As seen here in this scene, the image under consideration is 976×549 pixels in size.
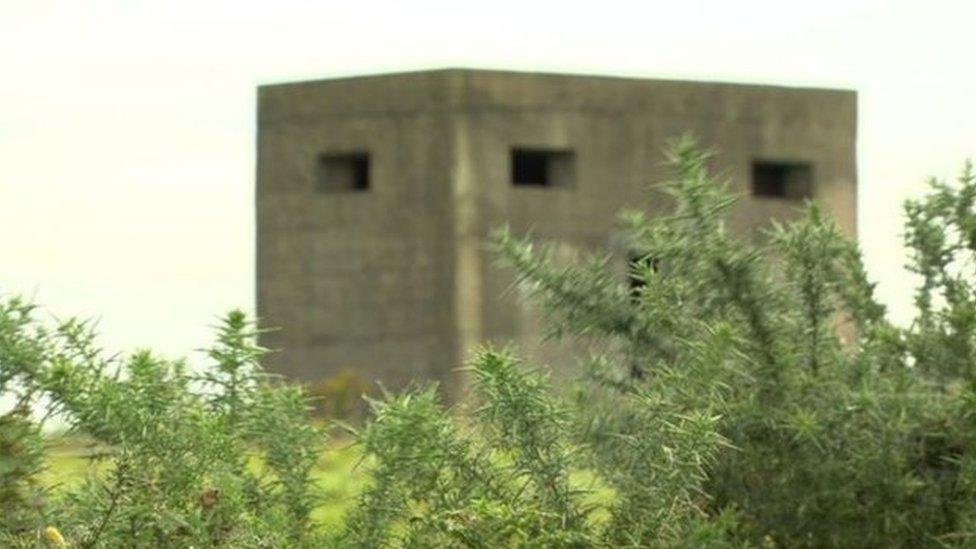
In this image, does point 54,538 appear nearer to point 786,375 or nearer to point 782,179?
point 786,375

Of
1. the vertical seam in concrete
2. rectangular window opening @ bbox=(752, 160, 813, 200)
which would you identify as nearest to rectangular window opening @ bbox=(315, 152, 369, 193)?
the vertical seam in concrete

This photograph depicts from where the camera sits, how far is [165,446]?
4.39 m

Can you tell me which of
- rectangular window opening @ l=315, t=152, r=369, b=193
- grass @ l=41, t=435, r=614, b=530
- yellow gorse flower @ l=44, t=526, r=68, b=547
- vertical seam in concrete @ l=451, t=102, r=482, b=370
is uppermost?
rectangular window opening @ l=315, t=152, r=369, b=193

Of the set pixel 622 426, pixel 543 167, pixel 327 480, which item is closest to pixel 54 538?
pixel 327 480

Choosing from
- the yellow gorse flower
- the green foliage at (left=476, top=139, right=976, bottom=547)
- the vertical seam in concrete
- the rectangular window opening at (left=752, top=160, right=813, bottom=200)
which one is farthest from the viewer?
the rectangular window opening at (left=752, top=160, right=813, bottom=200)

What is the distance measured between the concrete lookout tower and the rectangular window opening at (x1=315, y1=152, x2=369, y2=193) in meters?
0.03

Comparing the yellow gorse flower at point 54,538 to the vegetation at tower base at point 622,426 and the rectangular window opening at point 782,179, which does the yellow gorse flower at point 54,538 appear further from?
the rectangular window opening at point 782,179

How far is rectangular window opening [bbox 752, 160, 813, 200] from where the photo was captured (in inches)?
1303

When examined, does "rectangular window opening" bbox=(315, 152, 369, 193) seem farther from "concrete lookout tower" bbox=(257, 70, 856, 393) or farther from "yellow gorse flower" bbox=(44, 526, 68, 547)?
"yellow gorse flower" bbox=(44, 526, 68, 547)

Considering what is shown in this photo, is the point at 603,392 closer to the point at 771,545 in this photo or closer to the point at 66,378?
the point at 771,545

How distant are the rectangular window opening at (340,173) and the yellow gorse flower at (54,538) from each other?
88.7ft

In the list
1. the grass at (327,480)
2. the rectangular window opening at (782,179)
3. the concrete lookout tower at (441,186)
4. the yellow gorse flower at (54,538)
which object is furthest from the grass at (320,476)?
the rectangular window opening at (782,179)

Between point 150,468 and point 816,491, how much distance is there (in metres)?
1.32

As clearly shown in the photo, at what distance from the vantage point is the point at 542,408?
422 centimetres
